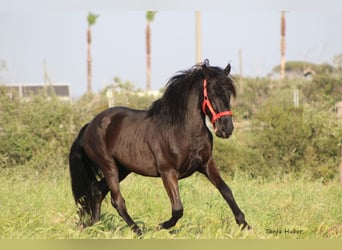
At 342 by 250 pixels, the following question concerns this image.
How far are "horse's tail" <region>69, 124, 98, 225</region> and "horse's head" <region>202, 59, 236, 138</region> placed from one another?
6.88 ft

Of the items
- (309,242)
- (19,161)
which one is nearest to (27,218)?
(309,242)

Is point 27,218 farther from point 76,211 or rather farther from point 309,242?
point 309,242

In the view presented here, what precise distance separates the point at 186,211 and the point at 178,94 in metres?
2.20

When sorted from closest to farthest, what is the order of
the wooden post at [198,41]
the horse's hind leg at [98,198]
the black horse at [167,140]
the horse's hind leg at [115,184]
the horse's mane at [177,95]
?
the black horse at [167,140] → the horse's mane at [177,95] → the horse's hind leg at [115,184] → the horse's hind leg at [98,198] → the wooden post at [198,41]

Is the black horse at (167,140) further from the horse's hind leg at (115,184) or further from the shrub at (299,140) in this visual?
the shrub at (299,140)

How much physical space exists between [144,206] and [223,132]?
2.96m

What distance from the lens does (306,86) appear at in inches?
954

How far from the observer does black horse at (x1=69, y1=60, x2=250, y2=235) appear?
289 inches

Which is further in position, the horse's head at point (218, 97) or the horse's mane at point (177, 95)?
the horse's mane at point (177, 95)

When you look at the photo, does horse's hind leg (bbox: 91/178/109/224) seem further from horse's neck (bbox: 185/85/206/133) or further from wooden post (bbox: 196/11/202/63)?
wooden post (bbox: 196/11/202/63)

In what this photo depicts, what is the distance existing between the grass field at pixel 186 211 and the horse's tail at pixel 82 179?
0.22m

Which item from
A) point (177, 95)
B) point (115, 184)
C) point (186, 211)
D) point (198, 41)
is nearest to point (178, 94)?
point (177, 95)

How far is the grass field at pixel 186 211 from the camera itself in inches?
283

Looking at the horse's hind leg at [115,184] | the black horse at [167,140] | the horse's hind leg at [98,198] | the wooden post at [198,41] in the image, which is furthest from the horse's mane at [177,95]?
the wooden post at [198,41]
